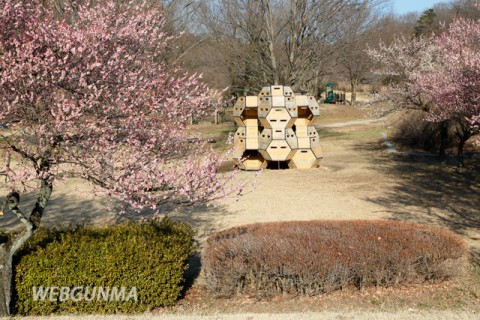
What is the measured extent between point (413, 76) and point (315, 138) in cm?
482

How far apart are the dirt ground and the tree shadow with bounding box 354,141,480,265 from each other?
0.02 metres

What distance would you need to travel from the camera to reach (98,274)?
19.3 feet

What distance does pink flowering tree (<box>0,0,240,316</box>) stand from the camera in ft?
16.9

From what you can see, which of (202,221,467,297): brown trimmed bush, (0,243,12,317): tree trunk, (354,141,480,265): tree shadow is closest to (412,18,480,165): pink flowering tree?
(354,141,480,265): tree shadow

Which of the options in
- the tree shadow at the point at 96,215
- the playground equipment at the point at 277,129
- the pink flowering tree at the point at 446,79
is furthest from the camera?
the playground equipment at the point at 277,129

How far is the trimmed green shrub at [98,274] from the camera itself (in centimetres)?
585

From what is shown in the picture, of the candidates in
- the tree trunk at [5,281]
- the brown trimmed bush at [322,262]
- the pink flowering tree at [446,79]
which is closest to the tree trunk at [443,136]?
the pink flowering tree at [446,79]

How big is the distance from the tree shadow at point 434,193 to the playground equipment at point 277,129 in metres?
2.80

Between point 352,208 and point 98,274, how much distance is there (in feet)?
23.2

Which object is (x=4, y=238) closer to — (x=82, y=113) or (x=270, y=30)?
(x=82, y=113)

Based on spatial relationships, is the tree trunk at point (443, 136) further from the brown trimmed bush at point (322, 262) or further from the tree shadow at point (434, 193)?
the brown trimmed bush at point (322, 262)

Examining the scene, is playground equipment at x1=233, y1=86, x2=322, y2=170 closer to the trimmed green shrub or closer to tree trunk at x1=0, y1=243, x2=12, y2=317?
the trimmed green shrub

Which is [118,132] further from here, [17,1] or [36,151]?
[17,1]

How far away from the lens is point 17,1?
5.38m
